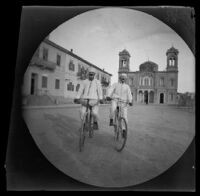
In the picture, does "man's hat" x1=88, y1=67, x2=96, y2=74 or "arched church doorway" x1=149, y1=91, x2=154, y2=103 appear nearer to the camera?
"man's hat" x1=88, y1=67, x2=96, y2=74

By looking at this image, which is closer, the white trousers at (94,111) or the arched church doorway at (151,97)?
the white trousers at (94,111)

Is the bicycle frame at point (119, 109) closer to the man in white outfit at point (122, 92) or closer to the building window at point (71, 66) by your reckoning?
the man in white outfit at point (122, 92)

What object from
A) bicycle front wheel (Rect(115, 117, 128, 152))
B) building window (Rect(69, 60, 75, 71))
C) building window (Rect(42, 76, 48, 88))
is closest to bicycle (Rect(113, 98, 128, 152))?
bicycle front wheel (Rect(115, 117, 128, 152))

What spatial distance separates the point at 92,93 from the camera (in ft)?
9.04

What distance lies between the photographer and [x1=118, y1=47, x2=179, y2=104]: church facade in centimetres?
278

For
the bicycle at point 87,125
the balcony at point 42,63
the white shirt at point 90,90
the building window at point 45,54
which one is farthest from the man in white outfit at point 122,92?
the building window at point 45,54

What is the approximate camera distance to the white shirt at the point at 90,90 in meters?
2.75

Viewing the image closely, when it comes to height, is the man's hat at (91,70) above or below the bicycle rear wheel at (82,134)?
above

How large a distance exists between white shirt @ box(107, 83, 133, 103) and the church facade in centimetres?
7

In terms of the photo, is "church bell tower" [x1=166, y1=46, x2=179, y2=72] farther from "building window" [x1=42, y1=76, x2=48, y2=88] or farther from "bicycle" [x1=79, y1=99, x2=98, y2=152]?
"building window" [x1=42, y1=76, x2=48, y2=88]

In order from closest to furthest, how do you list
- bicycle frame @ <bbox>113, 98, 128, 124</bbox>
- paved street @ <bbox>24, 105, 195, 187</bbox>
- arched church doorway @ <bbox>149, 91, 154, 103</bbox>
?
paved street @ <bbox>24, 105, 195, 187</bbox>
bicycle frame @ <bbox>113, 98, 128, 124</bbox>
arched church doorway @ <bbox>149, 91, 154, 103</bbox>

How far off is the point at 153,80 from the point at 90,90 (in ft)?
2.87

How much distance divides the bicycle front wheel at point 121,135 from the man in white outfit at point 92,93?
11.7 inches

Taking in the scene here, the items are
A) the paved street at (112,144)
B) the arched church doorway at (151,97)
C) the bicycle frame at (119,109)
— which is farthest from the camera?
the arched church doorway at (151,97)
